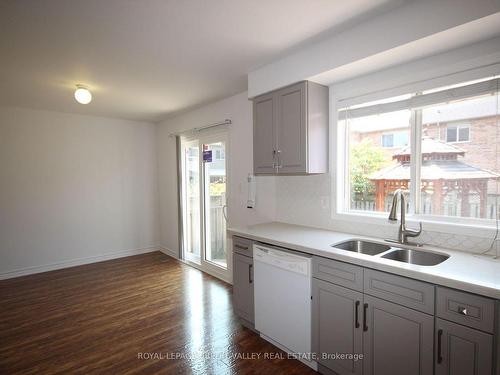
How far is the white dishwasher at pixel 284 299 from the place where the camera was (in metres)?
2.23

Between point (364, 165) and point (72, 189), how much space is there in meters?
4.61

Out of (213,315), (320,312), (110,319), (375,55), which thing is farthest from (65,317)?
(375,55)

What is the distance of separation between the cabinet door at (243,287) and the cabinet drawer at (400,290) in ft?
3.90

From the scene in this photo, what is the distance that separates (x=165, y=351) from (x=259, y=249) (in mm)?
1208

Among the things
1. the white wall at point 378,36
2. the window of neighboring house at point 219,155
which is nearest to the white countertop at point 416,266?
the white wall at point 378,36

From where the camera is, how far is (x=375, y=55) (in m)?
2.02

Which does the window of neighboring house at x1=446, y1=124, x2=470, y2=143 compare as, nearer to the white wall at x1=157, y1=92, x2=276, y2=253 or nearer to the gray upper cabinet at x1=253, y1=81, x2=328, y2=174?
the gray upper cabinet at x1=253, y1=81, x2=328, y2=174

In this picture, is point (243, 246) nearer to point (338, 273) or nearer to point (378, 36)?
point (338, 273)

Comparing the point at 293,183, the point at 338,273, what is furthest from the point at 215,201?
the point at 338,273

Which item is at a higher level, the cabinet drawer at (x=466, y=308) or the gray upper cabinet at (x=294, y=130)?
the gray upper cabinet at (x=294, y=130)

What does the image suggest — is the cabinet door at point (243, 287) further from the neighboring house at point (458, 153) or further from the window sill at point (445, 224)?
the neighboring house at point (458, 153)

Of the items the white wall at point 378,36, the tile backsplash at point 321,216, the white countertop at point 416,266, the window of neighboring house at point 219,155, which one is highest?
the white wall at point 378,36

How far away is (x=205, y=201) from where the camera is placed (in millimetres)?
4547

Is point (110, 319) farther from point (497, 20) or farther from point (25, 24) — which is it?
point (497, 20)
